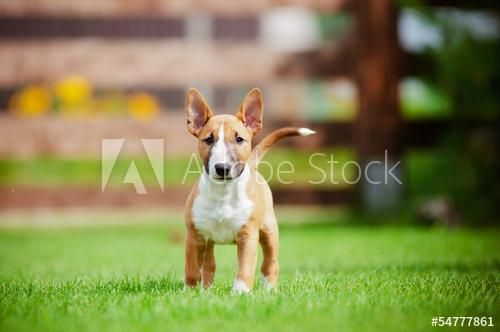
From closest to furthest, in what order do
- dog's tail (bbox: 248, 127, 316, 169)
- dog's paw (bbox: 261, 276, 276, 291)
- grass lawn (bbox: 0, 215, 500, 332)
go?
grass lawn (bbox: 0, 215, 500, 332)
dog's paw (bbox: 261, 276, 276, 291)
dog's tail (bbox: 248, 127, 316, 169)

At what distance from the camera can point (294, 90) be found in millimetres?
8531

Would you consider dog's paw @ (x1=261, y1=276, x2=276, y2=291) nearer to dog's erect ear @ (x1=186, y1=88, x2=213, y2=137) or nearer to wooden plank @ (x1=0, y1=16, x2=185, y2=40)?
dog's erect ear @ (x1=186, y1=88, x2=213, y2=137)

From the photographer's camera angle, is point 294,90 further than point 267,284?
Yes

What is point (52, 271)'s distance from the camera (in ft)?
15.5

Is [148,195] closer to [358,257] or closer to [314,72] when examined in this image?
[314,72]

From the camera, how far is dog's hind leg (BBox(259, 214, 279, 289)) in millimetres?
3633

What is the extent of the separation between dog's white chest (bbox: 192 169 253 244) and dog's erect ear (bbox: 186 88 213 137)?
31 centimetres

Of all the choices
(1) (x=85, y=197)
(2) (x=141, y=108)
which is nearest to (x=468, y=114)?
(2) (x=141, y=108)

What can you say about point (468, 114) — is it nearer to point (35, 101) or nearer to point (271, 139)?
point (271, 139)

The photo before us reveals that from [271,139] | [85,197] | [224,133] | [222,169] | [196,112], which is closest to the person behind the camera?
[222,169]

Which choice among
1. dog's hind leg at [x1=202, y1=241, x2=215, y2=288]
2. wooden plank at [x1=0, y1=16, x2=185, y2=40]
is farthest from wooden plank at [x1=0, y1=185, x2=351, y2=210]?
dog's hind leg at [x1=202, y1=241, x2=215, y2=288]

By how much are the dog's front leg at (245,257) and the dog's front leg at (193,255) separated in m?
0.18

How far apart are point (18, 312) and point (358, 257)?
8.85 feet

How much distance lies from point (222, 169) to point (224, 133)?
191 millimetres
